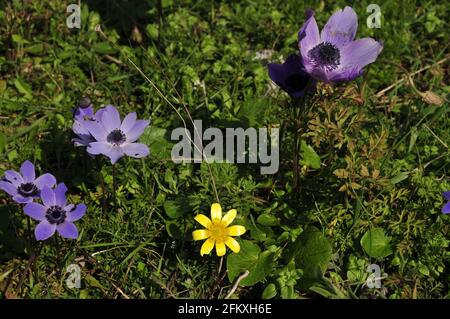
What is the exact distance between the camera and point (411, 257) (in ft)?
8.13

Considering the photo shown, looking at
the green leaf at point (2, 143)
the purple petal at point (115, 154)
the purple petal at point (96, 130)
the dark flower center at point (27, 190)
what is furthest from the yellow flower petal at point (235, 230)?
the green leaf at point (2, 143)

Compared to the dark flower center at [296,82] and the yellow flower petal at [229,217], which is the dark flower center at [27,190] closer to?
the yellow flower petal at [229,217]

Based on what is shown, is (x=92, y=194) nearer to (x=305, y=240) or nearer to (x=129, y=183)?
(x=129, y=183)

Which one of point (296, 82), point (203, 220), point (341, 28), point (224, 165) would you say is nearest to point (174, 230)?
point (203, 220)

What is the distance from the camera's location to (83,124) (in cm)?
240

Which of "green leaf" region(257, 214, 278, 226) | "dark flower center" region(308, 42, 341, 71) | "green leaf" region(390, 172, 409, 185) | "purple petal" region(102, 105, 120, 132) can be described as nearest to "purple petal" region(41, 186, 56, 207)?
"purple petal" region(102, 105, 120, 132)

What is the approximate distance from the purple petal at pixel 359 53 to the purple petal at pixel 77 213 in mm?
971

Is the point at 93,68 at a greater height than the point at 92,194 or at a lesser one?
greater

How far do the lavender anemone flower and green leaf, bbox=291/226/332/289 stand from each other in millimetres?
629

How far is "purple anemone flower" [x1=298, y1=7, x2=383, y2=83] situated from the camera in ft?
7.39

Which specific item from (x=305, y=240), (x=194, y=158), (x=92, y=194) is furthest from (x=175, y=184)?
(x=305, y=240)

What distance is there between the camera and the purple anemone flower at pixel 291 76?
224 cm

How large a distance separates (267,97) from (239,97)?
174 mm

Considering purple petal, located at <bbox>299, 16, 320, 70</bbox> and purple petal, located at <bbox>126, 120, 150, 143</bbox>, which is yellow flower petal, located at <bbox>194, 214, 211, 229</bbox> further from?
purple petal, located at <bbox>299, 16, 320, 70</bbox>
